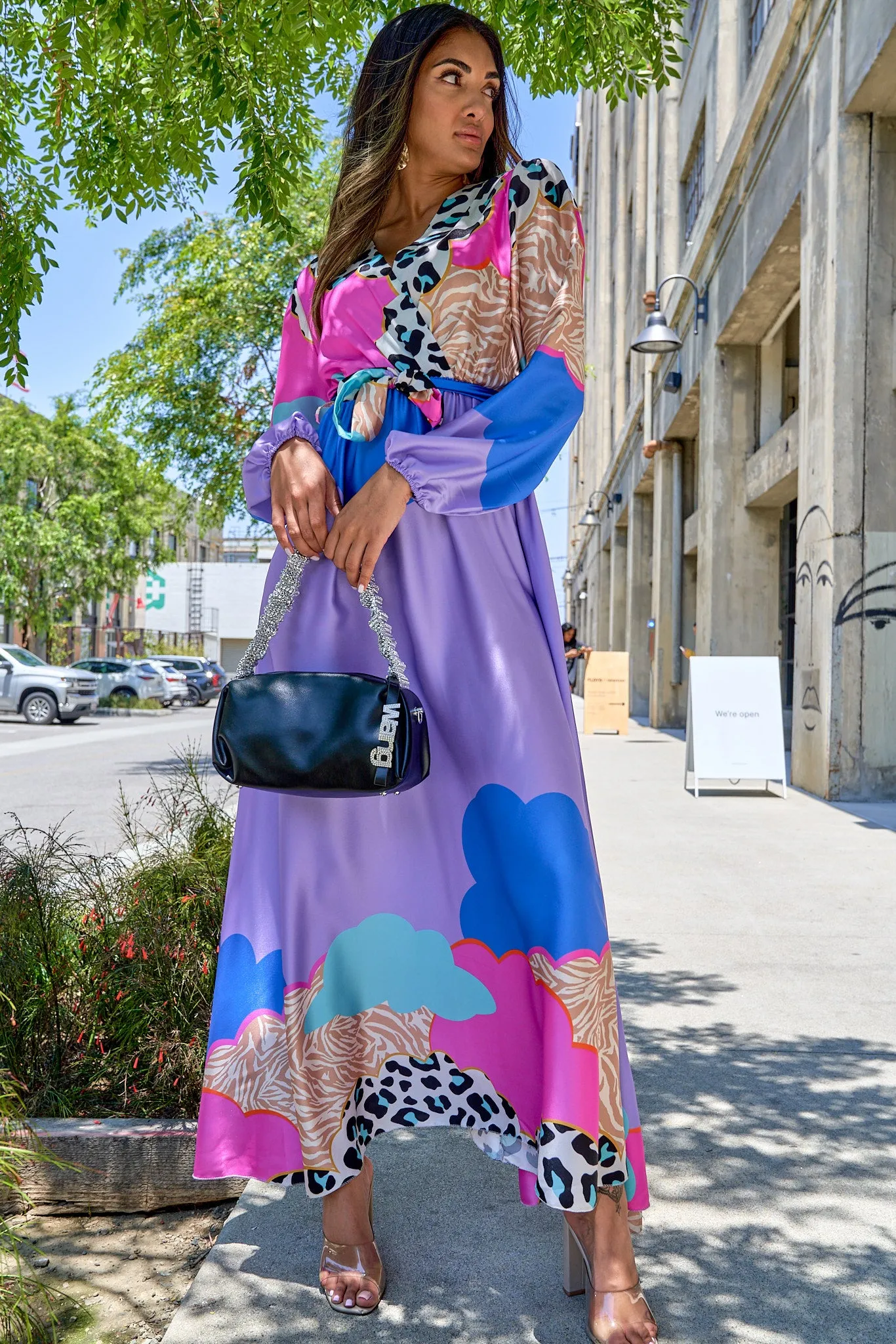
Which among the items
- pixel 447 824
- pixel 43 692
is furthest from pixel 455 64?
pixel 43 692

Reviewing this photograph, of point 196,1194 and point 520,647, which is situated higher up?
point 520,647

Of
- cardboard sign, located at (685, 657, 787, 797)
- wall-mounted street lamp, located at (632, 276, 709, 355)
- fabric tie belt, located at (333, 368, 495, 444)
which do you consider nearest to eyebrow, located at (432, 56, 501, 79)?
fabric tie belt, located at (333, 368, 495, 444)

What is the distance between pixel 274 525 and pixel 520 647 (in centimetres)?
45

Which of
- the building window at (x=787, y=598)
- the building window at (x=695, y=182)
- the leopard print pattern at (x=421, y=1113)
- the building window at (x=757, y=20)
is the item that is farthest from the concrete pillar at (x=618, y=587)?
the leopard print pattern at (x=421, y=1113)

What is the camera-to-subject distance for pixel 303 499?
1.85 metres

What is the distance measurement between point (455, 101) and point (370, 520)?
2.65ft

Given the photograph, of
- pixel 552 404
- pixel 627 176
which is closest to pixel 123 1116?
A: pixel 552 404

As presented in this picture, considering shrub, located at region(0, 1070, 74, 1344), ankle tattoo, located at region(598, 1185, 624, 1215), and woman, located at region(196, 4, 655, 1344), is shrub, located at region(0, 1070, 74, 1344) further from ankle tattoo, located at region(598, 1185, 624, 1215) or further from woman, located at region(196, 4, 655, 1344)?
ankle tattoo, located at region(598, 1185, 624, 1215)

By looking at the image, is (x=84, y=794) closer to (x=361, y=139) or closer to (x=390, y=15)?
(x=390, y=15)

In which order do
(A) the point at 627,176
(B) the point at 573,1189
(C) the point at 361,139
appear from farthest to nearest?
(A) the point at 627,176, (C) the point at 361,139, (B) the point at 573,1189

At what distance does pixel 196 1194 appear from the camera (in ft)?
7.78

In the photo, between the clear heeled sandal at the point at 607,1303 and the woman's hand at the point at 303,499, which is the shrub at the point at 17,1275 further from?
the woman's hand at the point at 303,499

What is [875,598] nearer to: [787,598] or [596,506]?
[787,598]

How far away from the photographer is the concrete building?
9039mm
